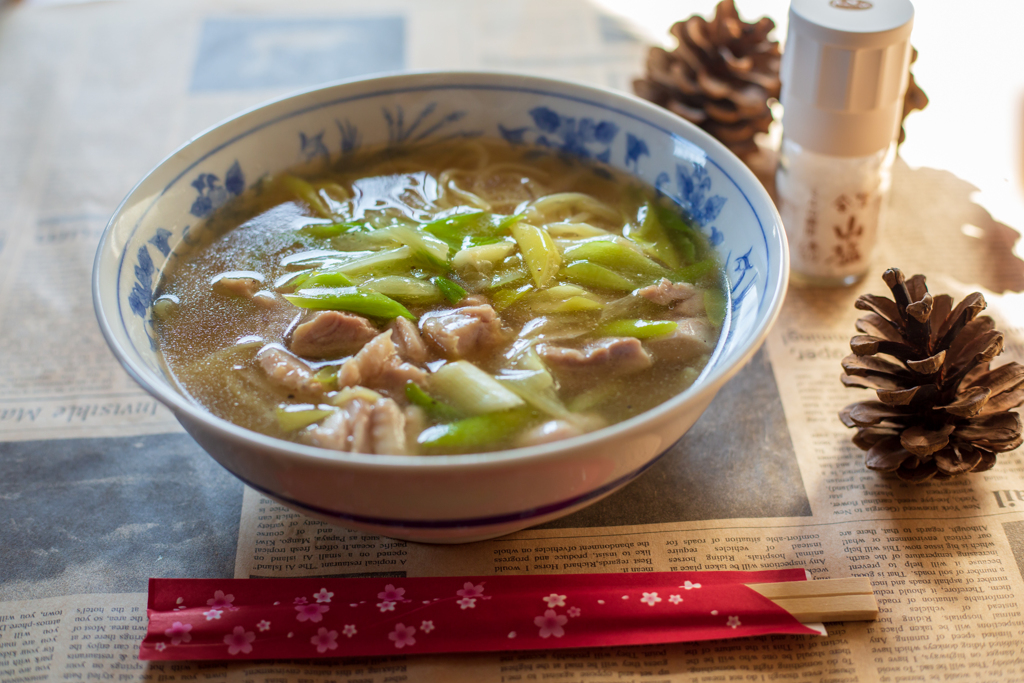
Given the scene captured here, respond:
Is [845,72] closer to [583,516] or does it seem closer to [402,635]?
[583,516]

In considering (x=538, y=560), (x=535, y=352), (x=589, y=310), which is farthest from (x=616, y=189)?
(x=538, y=560)

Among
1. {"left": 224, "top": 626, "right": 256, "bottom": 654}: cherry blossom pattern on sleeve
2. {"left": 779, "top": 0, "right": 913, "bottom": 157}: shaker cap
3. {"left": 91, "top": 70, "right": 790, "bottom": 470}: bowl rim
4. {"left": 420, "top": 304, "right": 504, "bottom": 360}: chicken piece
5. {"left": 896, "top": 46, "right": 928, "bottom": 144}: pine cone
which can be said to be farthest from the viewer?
{"left": 896, "top": 46, "right": 928, "bottom": 144}: pine cone

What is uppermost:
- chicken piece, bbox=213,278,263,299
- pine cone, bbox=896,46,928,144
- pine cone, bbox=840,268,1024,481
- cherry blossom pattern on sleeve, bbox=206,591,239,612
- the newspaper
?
pine cone, bbox=896,46,928,144

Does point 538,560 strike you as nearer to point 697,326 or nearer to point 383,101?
point 697,326

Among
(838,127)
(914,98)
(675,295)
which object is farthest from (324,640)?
(914,98)

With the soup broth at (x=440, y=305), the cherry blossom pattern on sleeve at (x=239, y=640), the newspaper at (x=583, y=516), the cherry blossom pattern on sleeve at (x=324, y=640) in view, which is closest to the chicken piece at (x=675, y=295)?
the soup broth at (x=440, y=305)

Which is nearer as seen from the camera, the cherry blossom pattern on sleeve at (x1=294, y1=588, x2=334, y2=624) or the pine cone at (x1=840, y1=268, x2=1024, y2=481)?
the cherry blossom pattern on sleeve at (x1=294, y1=588, x2=334, y2=624)

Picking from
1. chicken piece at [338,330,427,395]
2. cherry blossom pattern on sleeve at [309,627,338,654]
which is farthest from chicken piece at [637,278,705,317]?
cherry blossom pattern on sleeve at [309,627,338,654]

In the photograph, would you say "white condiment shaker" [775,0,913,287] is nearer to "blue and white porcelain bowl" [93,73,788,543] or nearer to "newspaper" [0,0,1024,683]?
"newspaper" [0,0,1024,683]
